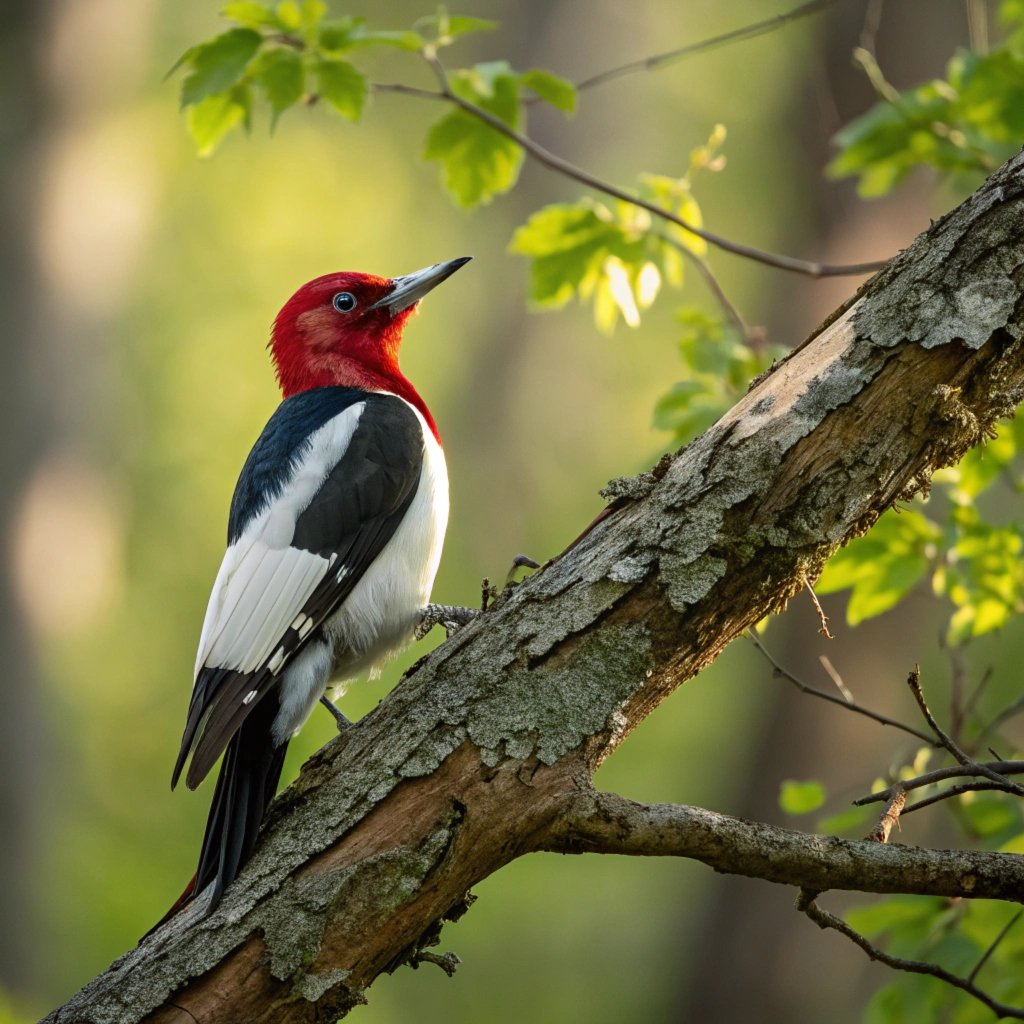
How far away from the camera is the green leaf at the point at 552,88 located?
3.23 meters

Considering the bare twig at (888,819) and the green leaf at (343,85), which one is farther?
the green leaf at (343,85)

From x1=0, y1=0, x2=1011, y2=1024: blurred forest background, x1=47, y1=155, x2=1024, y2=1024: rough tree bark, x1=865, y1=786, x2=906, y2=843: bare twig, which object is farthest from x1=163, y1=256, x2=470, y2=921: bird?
x1=0, y1=0, x2=1011, y2=1024: blurred forest background

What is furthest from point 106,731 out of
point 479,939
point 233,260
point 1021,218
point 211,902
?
point 1021,218

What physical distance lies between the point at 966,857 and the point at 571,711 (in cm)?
69

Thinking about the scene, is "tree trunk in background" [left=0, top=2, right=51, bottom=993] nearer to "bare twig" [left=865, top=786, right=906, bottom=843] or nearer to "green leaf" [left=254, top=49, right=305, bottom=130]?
"green leaf" [left=254, top=49, right=305, bottom=130]

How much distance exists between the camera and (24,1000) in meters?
6.28

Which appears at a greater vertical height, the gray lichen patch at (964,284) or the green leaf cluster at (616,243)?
the green leaf cluster at (616,243)

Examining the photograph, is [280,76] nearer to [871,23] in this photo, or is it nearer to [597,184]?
[597,184]

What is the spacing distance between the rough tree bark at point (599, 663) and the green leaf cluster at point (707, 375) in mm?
883

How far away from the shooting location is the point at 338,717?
2771mm

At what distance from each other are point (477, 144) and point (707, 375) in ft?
3.13

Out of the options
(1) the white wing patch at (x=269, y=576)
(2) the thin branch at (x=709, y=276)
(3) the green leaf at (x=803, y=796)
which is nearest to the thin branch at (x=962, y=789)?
(3) the green leaf at (x=803, y=796)

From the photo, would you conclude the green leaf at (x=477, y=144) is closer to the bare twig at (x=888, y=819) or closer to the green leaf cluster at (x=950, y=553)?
the green leaf cluster at (x=950, y=553)

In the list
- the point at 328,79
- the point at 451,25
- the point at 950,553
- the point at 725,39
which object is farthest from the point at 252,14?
the point at 950,553
